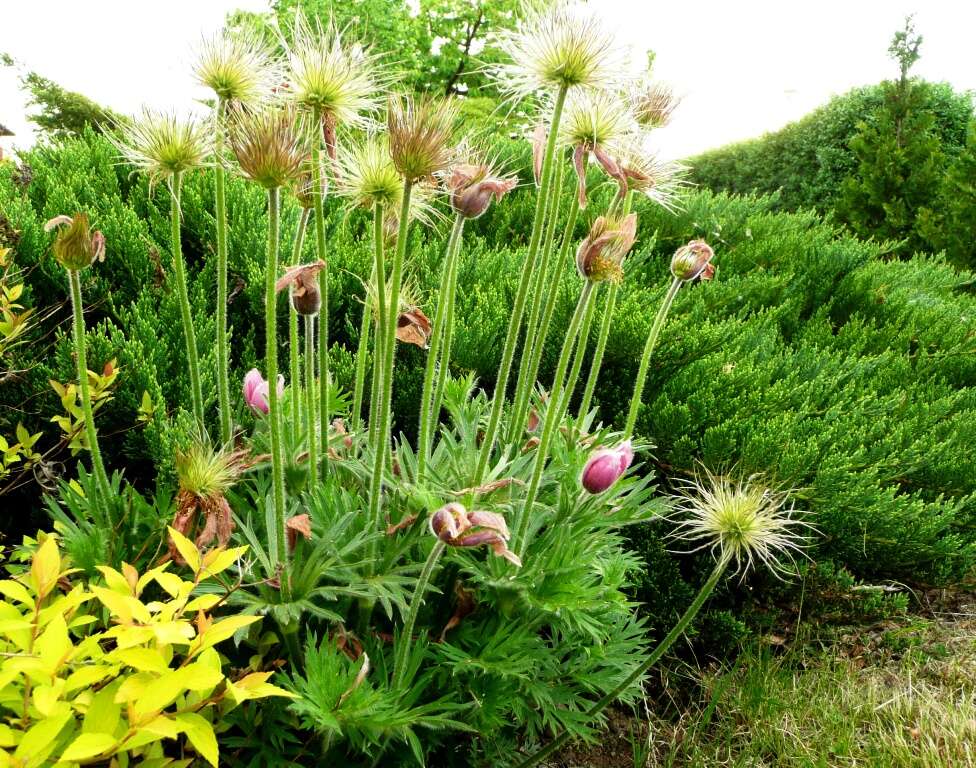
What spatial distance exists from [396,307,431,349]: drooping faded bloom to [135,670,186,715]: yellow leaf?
723 millimetres

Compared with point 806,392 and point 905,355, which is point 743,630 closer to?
point 806,392

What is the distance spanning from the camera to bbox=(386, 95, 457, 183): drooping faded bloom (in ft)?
3.70

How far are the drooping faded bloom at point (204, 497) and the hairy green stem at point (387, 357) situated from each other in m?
0.25

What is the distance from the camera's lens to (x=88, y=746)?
37.1 inches

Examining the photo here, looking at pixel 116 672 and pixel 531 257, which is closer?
pixel 116 672

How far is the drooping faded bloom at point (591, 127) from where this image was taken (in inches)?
55.9

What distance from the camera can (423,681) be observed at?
1.37 metres

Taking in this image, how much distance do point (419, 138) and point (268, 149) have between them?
218mm

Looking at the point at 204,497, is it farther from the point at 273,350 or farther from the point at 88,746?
the point at 88,746

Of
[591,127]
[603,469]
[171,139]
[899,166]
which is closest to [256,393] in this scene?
[171,139]

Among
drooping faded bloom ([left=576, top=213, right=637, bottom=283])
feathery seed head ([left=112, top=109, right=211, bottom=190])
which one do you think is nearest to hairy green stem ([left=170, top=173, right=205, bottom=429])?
feathery seed head ([left=112, top=109, right=211, bottom=190])

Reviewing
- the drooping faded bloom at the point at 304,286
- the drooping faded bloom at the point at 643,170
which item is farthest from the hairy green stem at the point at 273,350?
the drooping faded bloom at the point at 643,170

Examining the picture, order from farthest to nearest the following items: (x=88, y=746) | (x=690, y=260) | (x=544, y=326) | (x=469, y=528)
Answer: (x=690, y=260) → (x=544, y=326) → (x=469, y=528) → (x=88, y=746)

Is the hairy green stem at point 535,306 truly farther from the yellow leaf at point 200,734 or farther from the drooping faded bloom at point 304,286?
the yellow leaf at point 200,734
